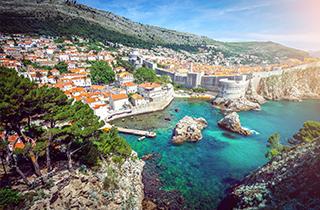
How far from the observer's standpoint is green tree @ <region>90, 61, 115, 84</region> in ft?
149

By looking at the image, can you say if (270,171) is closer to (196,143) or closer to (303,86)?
(196,143)

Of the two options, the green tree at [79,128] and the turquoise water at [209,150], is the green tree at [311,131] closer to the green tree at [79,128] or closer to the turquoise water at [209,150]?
the turquoise water at [209,150]

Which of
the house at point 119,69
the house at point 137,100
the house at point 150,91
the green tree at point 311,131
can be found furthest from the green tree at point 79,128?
the house at point 119,69

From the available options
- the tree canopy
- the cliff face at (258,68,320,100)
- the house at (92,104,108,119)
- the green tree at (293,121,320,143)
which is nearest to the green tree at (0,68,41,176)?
the tree canopy

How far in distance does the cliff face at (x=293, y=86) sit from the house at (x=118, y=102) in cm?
4012

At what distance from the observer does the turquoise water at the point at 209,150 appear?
16.1m

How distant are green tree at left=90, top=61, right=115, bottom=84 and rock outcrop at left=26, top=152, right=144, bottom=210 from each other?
110 feet

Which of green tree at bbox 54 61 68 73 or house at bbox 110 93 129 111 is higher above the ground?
green tree at bbox 54 61 68 73

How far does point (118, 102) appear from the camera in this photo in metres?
34.0

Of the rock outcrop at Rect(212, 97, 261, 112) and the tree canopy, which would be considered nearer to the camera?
the tree canopy

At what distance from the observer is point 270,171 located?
Answer: 1309 centimetres

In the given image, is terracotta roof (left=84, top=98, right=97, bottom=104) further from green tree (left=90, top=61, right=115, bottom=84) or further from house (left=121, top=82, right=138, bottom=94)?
green tree (left=90, top=61, right=115, bottom=84)

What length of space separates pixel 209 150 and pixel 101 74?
3406 centimetres

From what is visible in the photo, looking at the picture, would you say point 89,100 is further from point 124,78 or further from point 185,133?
point 124,78
